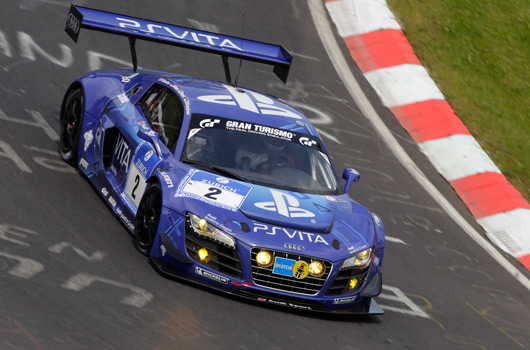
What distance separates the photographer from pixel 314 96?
12.2 m

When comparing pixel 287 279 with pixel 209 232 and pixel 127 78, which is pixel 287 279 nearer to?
pixel 209 232

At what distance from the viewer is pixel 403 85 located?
12492mm

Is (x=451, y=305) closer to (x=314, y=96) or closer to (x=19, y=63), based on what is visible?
(x=314, y=96)

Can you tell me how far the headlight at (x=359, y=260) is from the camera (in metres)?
6.80

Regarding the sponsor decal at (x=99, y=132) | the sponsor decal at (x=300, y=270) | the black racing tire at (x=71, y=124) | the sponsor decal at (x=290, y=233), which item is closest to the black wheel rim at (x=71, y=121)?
the black racing tire at (x=71, y=124)

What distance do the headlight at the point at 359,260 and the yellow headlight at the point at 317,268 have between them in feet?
0.60

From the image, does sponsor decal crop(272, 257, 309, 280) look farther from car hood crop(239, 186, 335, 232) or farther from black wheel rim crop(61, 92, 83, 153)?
black wheel rim crop(61, 92, 83, 153)

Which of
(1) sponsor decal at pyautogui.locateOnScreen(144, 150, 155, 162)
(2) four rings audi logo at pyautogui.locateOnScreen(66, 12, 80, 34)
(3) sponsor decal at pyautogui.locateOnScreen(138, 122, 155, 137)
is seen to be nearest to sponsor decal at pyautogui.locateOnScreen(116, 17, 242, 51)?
(2) four rings audi logo at pyautogui.locateOnScreen(66, 12, 80, 34)

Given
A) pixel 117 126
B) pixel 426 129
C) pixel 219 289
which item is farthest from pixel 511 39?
pixel 219 289

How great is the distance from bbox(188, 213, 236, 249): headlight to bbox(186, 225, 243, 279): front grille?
31 millimetres

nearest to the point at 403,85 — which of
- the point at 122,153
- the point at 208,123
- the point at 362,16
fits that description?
the point at 362,16

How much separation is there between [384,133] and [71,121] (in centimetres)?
452

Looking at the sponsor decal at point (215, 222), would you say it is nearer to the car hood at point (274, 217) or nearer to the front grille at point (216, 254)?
the car hood at point (274, 217)

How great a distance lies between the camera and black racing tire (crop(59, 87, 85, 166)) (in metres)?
8.66
